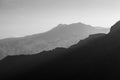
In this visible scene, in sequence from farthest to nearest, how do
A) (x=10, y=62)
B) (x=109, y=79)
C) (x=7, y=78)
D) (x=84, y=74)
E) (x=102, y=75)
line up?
(x=10, y=62) → (x=7, y=78) → (x=84, y=74) → (x=102, y=75) → (x=109, y=79)

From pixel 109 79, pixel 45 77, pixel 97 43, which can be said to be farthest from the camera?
pixel 97 43

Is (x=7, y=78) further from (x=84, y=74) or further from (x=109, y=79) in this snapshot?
(x=109, y=79)

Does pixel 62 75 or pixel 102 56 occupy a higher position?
pixel 102 56

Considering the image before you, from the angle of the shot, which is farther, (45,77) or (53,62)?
(53,62)

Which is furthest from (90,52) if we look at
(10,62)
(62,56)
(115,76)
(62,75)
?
(10,62)

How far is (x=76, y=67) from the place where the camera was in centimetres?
5594

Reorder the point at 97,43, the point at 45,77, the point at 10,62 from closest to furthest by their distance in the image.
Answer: the point at 45,77, the point at 97,43, the point at 10,62

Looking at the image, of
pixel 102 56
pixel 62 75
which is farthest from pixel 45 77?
pixel 102 56

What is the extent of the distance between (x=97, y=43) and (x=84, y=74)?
2134cm

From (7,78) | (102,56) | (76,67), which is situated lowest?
(7,78)

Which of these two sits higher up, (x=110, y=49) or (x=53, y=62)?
(x=110, y=49)

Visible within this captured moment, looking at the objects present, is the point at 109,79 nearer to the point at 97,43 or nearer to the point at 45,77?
the point at 45,77

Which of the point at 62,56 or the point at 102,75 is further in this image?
the point at 62,56

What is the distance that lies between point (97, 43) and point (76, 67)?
56.5 ft
